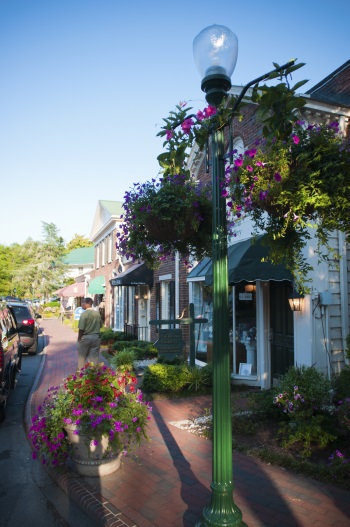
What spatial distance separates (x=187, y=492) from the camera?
419cm

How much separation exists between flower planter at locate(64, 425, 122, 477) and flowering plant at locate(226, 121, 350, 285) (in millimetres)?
3042

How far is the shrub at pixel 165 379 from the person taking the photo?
8.46 meters

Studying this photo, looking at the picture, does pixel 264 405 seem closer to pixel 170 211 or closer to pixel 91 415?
pixel 91 415

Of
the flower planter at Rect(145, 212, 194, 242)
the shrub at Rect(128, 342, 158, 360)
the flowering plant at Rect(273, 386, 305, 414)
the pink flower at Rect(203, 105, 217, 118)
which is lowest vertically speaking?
the shrub at Rect(128, 342, 158, 360)

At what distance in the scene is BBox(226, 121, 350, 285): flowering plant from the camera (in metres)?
2.96

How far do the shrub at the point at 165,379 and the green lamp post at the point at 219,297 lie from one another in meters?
5.44

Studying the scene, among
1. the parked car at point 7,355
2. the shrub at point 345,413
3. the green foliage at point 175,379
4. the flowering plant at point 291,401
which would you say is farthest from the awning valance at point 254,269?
the parked car at point 7,355

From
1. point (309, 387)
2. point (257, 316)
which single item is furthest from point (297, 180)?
point (257, 316)

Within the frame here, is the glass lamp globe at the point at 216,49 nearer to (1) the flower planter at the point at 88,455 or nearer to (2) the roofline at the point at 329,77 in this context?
(1) the flower planter at the point at 88,455

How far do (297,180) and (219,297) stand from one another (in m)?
1.01

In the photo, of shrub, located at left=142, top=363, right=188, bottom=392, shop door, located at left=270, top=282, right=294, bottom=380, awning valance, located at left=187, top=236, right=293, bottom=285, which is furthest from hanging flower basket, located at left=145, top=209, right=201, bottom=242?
shrub, located at left=142, top=363, right=188, bottom=392

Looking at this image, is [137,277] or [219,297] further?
[137,277]

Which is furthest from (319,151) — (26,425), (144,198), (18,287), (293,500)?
(18,287)

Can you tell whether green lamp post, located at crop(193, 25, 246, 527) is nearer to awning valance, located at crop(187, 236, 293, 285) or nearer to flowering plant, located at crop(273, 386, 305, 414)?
flowering plant, located at crop(273, 386, 305, 414)
